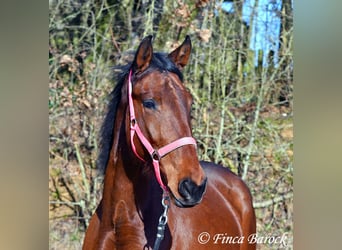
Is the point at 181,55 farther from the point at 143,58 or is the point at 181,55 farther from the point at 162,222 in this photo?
the point at 162,222

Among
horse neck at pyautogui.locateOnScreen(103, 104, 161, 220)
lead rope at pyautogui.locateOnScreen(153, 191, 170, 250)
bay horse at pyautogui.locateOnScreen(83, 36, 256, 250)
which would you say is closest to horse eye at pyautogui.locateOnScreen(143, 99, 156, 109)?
bay horse at pyautogui.locateOnScreen(83, 36, 256, 250)

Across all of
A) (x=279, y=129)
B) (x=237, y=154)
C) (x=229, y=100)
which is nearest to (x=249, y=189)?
(x=237, y=154)

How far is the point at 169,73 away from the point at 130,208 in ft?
1.79

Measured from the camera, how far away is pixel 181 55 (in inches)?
59.7

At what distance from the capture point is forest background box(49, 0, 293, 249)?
1513mm

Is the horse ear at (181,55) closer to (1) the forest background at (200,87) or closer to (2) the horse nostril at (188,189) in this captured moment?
(1) the forest background at (200,87)

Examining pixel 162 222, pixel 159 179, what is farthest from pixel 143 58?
pixel 162 222

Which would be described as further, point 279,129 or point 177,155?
point 279,129

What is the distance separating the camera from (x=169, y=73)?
1388mm

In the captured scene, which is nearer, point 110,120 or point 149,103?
point 149,103

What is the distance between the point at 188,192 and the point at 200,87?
1.57 ft

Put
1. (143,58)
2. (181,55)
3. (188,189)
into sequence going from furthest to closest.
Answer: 1. (181,55)
2. (143,58)
3. (188,189)
